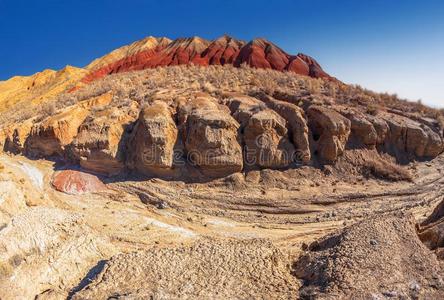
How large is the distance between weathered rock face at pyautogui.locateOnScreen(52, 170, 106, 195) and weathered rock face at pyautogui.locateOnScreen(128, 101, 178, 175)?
5.02 feet

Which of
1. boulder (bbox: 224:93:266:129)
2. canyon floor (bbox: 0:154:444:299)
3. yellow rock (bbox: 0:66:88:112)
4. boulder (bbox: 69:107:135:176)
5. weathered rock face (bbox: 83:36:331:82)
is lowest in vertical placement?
canyon floor (bbox: 0:154:444:299)

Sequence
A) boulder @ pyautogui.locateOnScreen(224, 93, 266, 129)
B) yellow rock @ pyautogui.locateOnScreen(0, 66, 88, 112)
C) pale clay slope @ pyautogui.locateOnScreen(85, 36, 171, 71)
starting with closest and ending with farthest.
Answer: boulder @ pyautogui.locateOnScreen(224, 93, 266, 129), yellow rock @ pyautogui.locateOnScreen(0, 66, 88, 112), pale clay slope @ pyautogui.locateOnScreen(85, 36, 171, 71)

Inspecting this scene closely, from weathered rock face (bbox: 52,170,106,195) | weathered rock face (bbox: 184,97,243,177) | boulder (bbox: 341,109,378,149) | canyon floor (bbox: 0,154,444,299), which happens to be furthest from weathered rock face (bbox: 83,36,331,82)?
weathered rock face (bbox: 52,170,106,195)

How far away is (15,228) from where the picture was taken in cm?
881

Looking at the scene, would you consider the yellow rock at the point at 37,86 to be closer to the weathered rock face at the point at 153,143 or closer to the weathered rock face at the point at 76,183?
the weathered rock face at the point at 76,183

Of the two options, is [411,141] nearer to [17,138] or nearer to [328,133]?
[328,133]

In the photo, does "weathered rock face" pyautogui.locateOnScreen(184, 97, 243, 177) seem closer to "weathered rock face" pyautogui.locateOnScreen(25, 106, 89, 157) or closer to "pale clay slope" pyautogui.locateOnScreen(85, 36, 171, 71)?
"weathered rock face" pyautogui.locateOnScreen(25, 106, 89, 157)

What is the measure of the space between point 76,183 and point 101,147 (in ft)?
5.45

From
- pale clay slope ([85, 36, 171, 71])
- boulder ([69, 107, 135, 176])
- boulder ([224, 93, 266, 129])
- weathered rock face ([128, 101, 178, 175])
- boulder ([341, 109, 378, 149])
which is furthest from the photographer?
pale clay slope ([85, 36, 171, 71])

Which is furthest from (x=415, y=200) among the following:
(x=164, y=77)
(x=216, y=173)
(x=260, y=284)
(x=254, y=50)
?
(x=254, y=50)

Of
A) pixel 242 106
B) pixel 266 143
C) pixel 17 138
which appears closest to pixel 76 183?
pixel 17 138

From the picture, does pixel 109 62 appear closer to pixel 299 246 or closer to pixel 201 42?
pixel 201 42

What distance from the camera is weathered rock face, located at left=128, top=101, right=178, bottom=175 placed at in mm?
14391

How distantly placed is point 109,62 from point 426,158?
98.1ft
